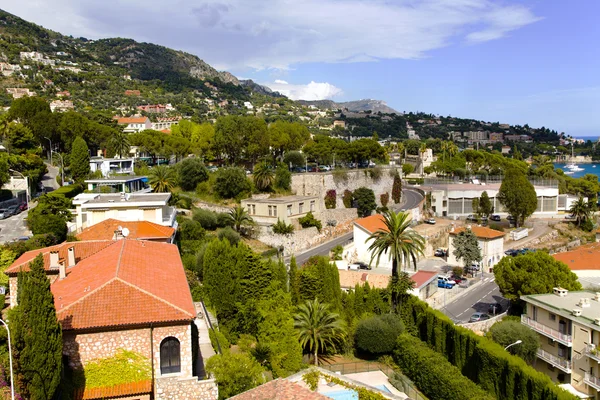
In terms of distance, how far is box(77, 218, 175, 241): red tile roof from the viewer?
31.8 meters

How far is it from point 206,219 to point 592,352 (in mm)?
31779

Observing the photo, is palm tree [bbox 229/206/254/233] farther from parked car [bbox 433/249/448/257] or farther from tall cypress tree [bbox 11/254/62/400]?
tall cypress tree [bbox 11/254/62/400]

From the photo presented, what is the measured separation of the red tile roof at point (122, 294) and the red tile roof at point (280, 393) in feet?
10.5

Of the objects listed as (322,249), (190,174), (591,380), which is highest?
(190,174)

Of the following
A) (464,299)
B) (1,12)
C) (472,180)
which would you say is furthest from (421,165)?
(1,12)

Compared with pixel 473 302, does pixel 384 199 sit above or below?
above

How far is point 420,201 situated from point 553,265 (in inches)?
1562

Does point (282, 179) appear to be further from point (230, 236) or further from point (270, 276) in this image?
point (270, 276)

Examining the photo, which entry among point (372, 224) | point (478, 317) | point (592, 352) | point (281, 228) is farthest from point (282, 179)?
point (592, 352)

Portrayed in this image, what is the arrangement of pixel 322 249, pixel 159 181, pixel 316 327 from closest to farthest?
1. pixel 316 327
2. pixel 159 181
3. pixel 322 249

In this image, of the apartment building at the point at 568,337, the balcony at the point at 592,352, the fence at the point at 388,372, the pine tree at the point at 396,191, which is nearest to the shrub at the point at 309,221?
the pine tree at the point at 396,191

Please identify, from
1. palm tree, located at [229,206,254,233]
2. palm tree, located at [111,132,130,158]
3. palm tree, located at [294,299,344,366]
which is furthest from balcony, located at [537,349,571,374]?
palm tree, located at [111,132,130,158]

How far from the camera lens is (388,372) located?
1069 inches

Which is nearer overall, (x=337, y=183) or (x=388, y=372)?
(x=388, y=372)
